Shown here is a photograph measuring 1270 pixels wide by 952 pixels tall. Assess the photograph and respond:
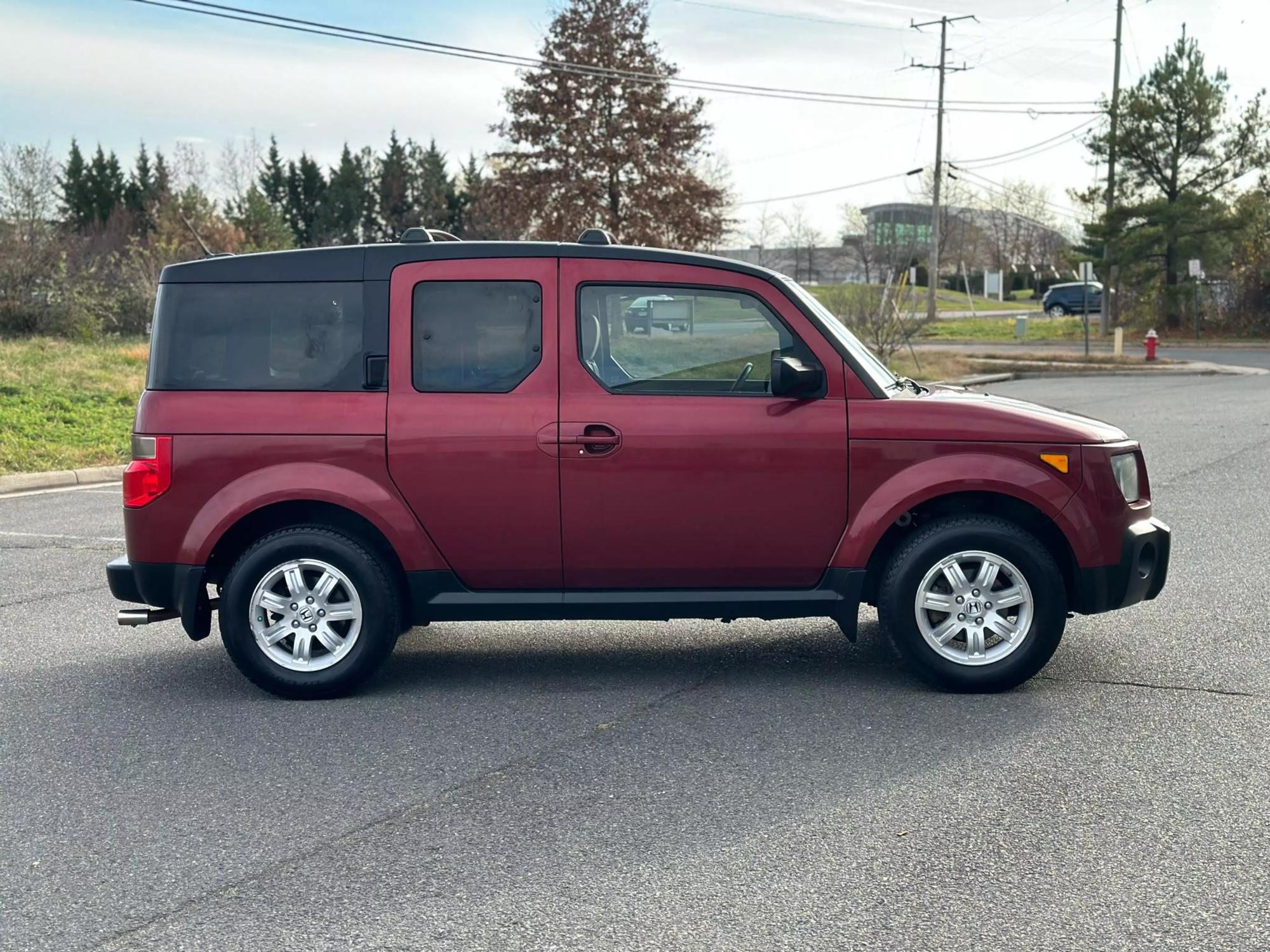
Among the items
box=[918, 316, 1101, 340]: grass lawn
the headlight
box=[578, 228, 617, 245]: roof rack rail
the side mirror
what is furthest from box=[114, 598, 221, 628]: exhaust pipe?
box=[918, 316, 1101, 340]: grass lawn

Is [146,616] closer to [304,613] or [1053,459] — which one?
[304,613]

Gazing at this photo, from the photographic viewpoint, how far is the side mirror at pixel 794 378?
18.0ft

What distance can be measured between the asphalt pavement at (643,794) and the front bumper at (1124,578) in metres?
0.38

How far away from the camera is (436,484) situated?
18.3 ft

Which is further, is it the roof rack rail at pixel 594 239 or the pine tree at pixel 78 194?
the pine tree at pixel 78 194

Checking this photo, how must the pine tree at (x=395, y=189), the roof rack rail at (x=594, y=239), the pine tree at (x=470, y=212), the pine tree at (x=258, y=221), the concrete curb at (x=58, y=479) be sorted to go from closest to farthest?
Answer: the roof rack rail at (x=594, y=239)
the concrete curb at (x=58, y=479)
the pine tree at (x=470, y=212)
the pine tree at (x=258, y=221)
the pine tree at (x=395, y=189)

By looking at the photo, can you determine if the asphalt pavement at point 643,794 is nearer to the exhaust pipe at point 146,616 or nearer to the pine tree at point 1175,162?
the exhaust pipe at point 146,616

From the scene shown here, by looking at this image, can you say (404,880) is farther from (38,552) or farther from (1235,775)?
(38,552)

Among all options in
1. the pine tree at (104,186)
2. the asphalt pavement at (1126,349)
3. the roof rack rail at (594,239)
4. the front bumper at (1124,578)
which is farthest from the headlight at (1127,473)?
the pine tree at (104,186)

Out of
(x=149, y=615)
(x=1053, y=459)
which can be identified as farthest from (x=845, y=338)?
(x=149, y=615)

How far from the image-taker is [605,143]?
155 feet

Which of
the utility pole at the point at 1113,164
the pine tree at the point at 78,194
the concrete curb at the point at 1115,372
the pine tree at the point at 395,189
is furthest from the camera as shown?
the pine tree at the point at 395,189

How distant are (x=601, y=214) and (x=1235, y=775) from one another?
4502 centimetres

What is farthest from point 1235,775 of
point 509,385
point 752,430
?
point 509,385
